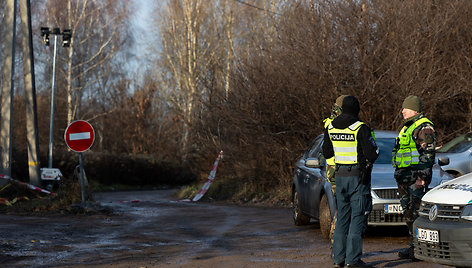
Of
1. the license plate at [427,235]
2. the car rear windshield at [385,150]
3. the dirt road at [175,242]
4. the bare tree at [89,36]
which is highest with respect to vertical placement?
the bare tree at [89,36]

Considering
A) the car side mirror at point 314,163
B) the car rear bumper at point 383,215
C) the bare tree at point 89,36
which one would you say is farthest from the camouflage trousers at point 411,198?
the bare tree at point 89,36

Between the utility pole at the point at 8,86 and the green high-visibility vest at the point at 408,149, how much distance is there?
12244mm

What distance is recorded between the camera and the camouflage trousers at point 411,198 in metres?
8.76

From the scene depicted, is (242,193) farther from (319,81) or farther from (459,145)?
(459,145)

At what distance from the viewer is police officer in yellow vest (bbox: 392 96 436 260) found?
8.68 meters

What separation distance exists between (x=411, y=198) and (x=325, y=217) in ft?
7.68

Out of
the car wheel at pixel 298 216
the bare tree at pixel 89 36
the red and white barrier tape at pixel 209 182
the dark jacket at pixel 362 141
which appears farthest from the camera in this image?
the bare tree at pixel 89 36

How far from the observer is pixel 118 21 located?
47.8 m

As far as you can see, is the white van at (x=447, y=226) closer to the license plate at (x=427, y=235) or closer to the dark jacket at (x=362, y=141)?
the license plate at (x=427, y=235)

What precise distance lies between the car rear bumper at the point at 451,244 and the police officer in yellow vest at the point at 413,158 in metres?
1.53

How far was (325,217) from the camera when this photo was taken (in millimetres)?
11023

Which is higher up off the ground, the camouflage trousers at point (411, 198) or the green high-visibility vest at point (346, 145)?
the green high-visibility vest at point (346, 145)

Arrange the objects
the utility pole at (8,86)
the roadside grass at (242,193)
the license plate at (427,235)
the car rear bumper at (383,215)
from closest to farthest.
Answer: the license plate at (427,235)
the car rear bumper at (383,215)
the utility pole at (8,86)
the roadside grass at (242,193)

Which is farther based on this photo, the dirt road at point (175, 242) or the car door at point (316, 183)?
the car door at point (316, 183)
